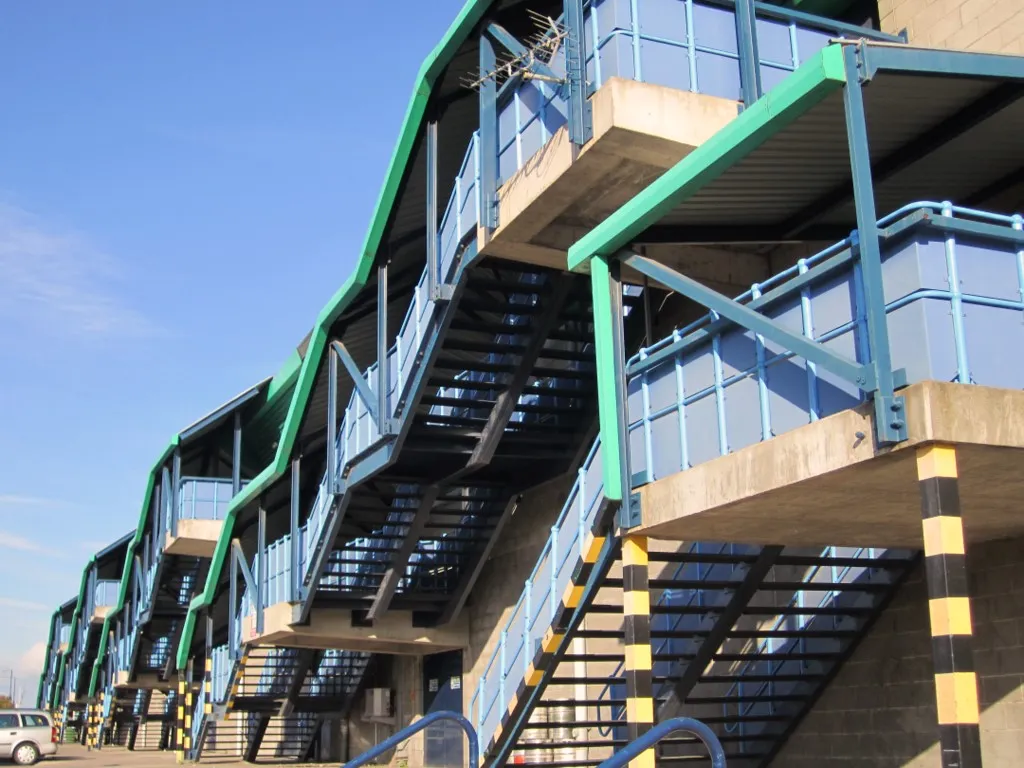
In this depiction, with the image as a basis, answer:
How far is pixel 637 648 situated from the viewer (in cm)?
1090

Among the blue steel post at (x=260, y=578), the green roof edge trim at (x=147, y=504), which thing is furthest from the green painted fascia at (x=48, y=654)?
the blue steel post at (x=260, y=578)

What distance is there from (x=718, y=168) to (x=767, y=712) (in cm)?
702

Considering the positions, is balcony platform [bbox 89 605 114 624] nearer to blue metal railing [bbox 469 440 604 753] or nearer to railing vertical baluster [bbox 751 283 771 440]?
blue metal railing [bbox 469 440 604 753]

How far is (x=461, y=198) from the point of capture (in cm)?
1528

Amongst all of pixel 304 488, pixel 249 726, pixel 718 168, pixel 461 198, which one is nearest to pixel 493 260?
pixel 461 198

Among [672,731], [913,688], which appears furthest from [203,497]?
[672,731]

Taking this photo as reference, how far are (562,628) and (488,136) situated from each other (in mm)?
5936

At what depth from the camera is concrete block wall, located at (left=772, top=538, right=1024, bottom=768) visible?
11703mm

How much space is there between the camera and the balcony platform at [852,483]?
8133 millimetres

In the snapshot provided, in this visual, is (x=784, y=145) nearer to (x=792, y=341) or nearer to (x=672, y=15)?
(x=792, y=341)

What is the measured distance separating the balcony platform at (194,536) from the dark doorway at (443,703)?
368 inches

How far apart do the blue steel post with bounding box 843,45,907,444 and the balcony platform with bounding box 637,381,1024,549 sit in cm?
12

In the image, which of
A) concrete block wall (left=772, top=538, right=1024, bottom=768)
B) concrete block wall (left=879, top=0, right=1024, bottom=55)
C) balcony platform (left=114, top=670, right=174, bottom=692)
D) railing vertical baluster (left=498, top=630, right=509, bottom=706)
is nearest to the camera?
concrete block wall (left=772, top=538, right=1024, bottom=768)

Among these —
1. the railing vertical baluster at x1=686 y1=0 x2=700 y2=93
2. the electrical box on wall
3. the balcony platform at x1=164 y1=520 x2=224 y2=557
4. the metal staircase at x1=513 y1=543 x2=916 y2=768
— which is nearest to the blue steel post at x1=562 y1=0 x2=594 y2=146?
the railing vertical baluster at x1=686 y1=0 x2=700 y2=93
